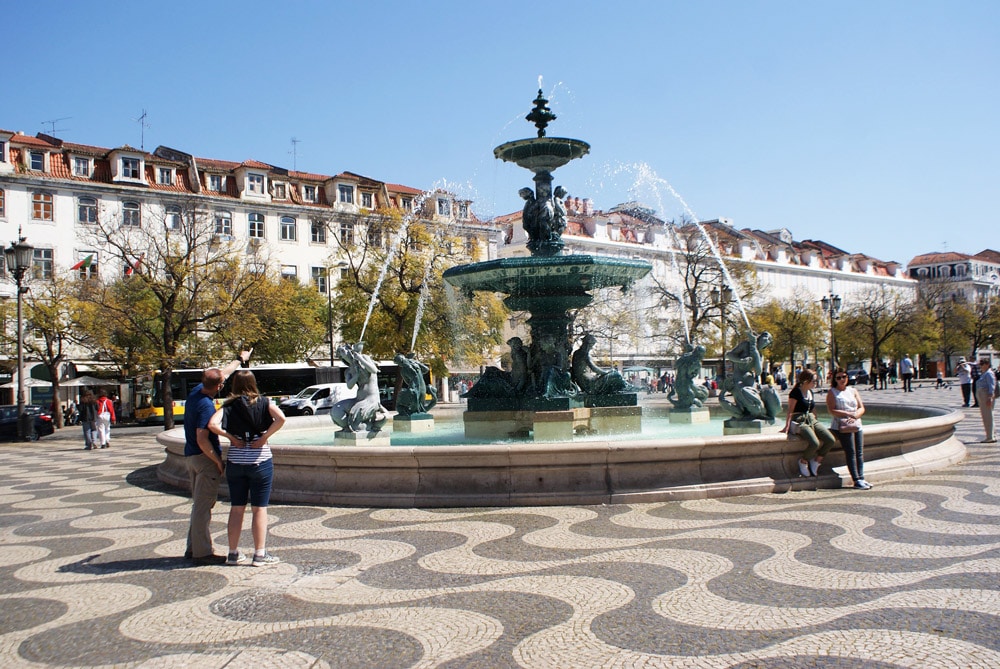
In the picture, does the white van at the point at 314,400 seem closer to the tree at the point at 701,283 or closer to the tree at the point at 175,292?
the tree at the point at 175,292

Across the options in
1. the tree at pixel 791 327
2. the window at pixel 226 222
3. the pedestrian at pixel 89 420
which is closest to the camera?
the pedestrian at pixel 89 420

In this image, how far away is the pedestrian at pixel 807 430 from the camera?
329 inches

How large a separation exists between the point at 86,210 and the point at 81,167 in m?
2.57

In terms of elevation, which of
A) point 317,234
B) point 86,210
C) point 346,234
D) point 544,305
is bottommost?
point 544,305

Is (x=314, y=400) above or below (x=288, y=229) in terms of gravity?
below

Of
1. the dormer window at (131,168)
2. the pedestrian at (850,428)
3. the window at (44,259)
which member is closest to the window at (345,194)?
the dormer window at (131,168)

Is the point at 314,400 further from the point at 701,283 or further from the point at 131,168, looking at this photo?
the point at 131,168

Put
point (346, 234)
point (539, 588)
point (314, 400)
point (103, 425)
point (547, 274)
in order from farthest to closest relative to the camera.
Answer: point (346, 234) → point (314, 400) → point (103, 425) → point (547, 274) → point (539, 588)

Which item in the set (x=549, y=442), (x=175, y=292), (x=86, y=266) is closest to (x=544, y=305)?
(x=549, y=442)

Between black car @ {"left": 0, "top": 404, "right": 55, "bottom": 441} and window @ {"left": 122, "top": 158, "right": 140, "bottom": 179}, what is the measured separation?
20493 millimetres

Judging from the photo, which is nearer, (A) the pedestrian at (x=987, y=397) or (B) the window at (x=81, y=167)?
(A) the pedestrian at (x=987, y=397)

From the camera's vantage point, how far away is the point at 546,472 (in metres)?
7.95

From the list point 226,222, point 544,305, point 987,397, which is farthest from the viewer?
point 226,222

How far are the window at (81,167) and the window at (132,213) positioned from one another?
2.69 m
